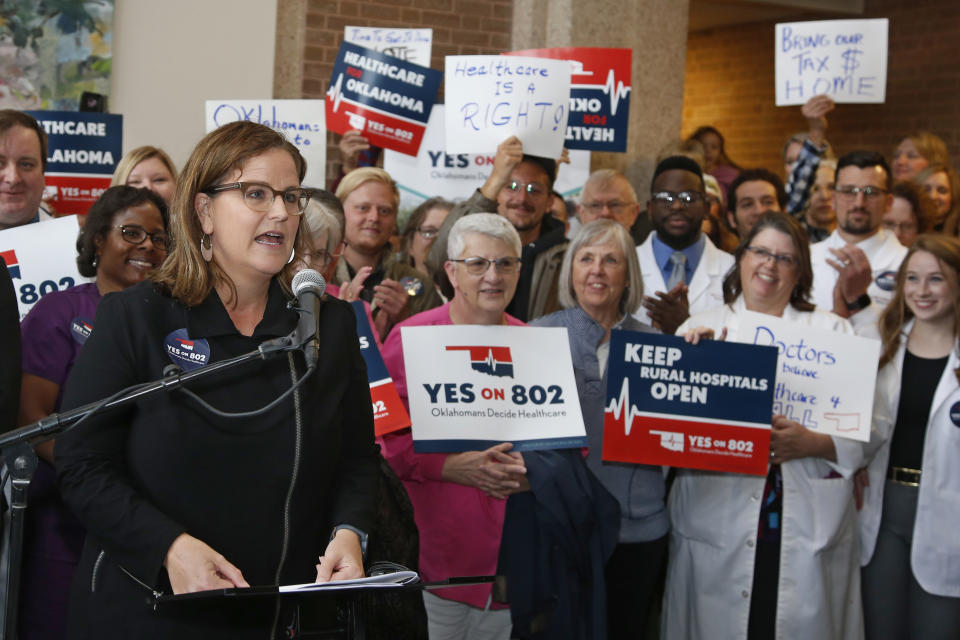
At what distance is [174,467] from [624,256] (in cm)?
235

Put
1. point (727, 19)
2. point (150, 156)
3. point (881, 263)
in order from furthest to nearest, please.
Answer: point (727, 19)
point (881, 263)
point (150, 156)

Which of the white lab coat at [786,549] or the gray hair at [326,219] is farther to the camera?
the white lab coat at [786,549]

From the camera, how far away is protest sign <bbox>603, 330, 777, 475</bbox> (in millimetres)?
3822

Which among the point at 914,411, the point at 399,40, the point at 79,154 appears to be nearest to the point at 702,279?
the point at 914,411

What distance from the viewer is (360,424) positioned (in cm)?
241

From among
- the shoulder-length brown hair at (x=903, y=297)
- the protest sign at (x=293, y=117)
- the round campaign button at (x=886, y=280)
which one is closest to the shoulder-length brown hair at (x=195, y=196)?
the shoulder-length brown hair at (x=903, y=297)

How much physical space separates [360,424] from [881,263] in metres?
3.97

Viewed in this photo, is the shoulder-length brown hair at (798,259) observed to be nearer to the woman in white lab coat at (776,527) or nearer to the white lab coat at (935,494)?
the woman in white lab coat at (776,527)

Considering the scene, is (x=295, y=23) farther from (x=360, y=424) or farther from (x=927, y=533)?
(x=360, y=424)

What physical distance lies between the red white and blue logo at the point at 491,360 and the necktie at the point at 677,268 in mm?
1812

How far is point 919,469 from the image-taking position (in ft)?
14.2

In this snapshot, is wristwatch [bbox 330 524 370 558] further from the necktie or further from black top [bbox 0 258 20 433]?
the necktie

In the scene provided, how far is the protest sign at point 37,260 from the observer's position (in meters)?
3.64

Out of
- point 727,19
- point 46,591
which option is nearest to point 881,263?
point 46,591
